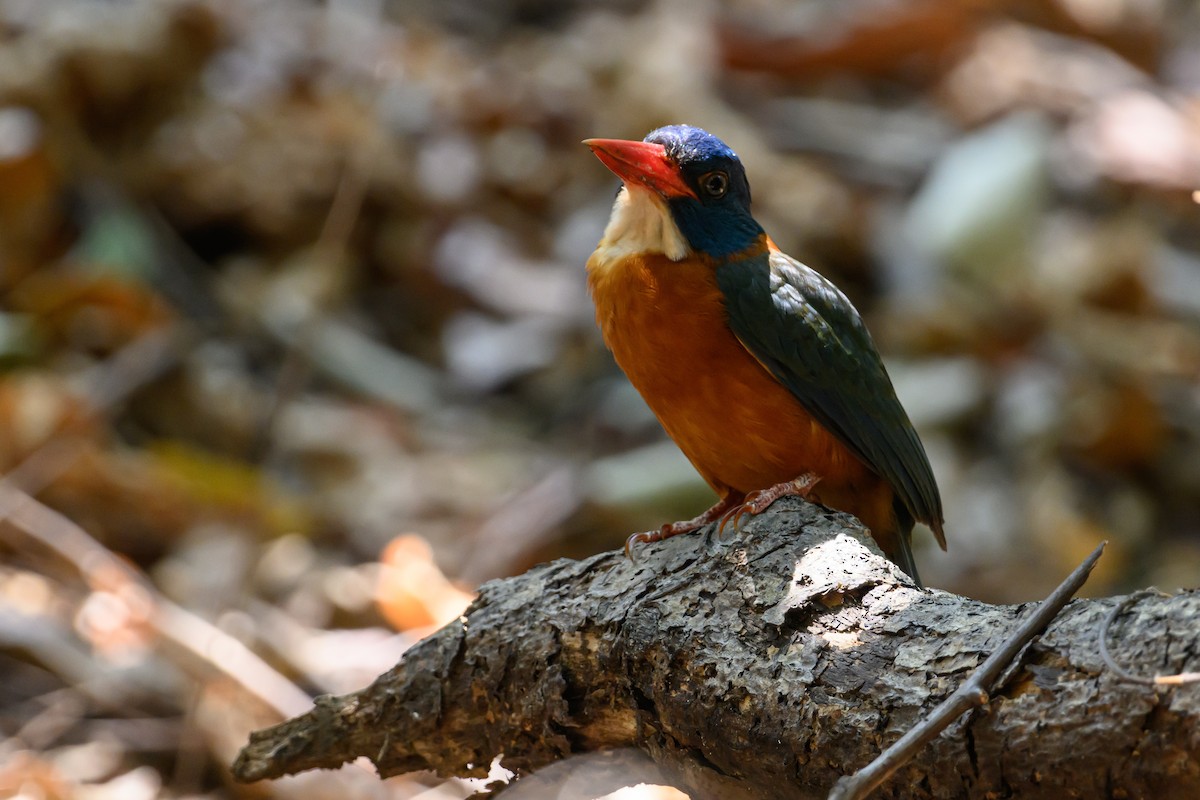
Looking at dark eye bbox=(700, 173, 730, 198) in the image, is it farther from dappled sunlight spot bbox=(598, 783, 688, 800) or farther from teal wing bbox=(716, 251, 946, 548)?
dappled sunlight spot bbox=(598, 783, 688, 800)

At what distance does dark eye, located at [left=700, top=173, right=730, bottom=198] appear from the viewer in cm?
351

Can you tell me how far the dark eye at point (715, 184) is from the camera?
351 cm

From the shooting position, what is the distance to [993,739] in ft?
6.21

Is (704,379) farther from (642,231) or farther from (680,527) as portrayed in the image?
(642,231)

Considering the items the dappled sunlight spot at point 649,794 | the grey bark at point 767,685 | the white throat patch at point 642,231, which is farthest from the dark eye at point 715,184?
the dappled sunlight spot at point 649,794

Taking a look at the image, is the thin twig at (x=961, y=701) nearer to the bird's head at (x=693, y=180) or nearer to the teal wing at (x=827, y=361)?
the teal wing at (x=827, y=361)

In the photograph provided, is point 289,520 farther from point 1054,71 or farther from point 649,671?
point 1054,71

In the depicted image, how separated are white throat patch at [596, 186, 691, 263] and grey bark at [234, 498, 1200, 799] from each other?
35.8 inches

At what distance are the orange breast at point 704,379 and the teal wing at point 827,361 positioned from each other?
0.16 feet

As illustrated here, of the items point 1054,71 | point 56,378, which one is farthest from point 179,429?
point 1054,71

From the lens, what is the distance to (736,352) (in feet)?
10.7

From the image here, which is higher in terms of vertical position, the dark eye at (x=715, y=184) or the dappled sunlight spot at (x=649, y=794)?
the dark eye at (x=715, y=184)

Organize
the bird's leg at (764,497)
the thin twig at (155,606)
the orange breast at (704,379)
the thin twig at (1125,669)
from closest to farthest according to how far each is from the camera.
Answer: the thin twig at (1125,669)
the bird's leg at (764,497)
the orange breast at (704,379)
the thin twig at (155,606)

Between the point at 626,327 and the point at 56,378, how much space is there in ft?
11.2
